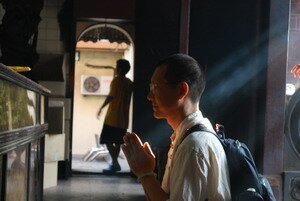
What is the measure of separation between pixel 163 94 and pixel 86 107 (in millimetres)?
11266

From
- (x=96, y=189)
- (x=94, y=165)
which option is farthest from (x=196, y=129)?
(x=94, y=165)

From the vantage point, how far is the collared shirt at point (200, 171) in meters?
1.77

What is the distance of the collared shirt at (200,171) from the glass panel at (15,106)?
103cm

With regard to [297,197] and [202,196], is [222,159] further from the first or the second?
[297,197]

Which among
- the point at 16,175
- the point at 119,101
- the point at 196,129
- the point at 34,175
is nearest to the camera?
the point at 196,129

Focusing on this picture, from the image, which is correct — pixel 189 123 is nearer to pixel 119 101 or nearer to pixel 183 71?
pixel 183 71

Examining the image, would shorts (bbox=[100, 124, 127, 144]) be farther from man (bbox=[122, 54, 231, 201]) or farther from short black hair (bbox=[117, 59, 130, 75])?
man (bbox=[122, 54, 231, 201])

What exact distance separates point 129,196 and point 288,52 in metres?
3.14

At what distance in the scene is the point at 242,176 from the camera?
1.85 meters

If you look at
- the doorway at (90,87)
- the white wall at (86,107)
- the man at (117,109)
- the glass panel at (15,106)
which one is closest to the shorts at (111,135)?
the man at (117,109)

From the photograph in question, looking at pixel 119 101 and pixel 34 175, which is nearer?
pixel 34 175

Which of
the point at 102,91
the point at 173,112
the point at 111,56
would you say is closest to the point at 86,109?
the point at 102,91

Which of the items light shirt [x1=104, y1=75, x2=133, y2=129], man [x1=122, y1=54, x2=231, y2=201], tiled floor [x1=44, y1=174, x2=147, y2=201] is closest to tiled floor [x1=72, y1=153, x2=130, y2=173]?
tiled floor [x1=44, y1=174, x2=147, y2=201]

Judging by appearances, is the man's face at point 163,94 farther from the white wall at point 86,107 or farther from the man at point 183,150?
the white wall at point 86,107
